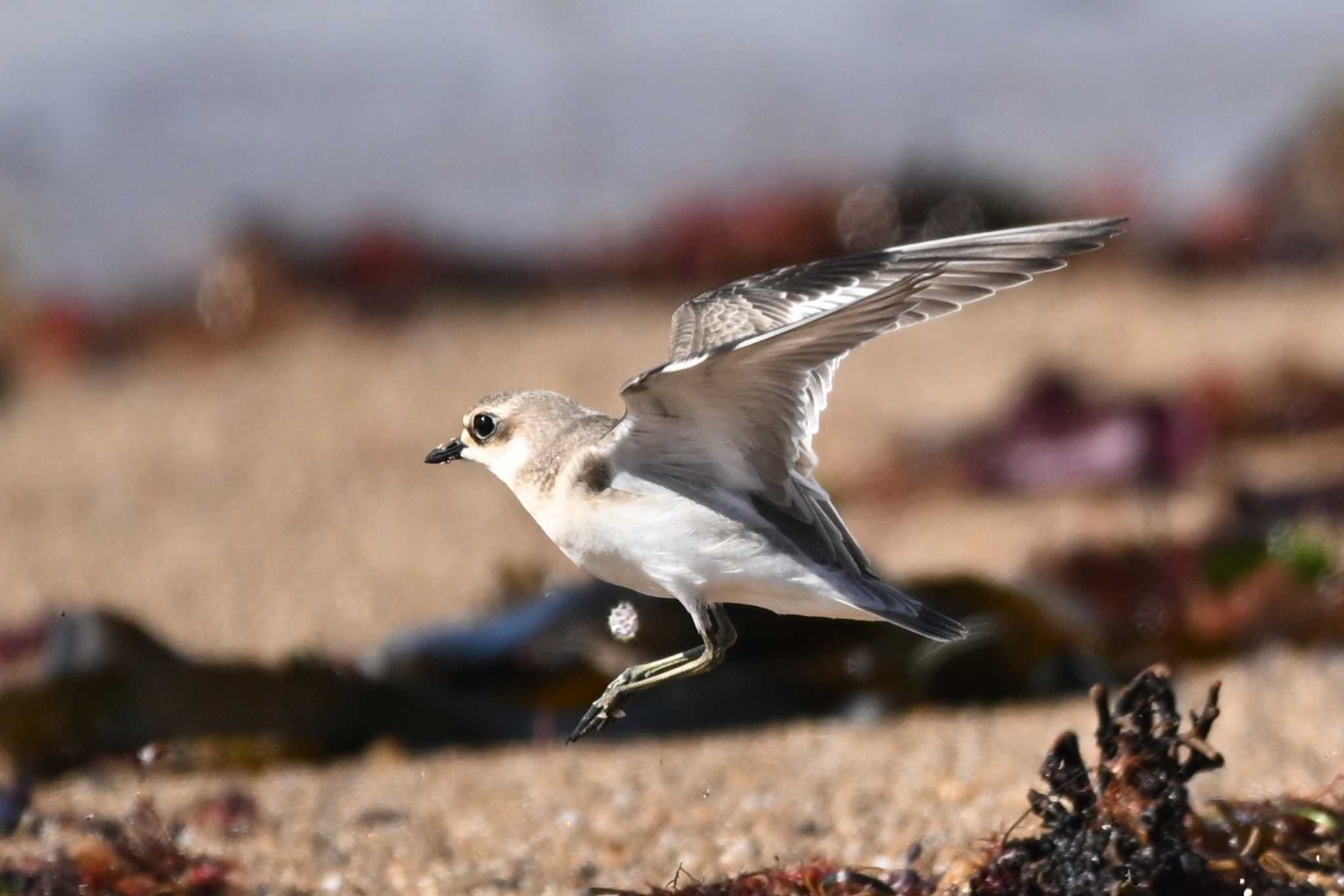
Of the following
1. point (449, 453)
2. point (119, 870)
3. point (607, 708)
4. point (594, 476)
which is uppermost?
point (449, 453)

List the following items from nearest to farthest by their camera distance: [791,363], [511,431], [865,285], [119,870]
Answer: [791,363] < [119,870] < [511,431] < [865,285]

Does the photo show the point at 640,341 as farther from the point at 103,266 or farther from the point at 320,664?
the point at 320,664

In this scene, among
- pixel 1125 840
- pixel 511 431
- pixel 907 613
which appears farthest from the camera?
pixel 511 431

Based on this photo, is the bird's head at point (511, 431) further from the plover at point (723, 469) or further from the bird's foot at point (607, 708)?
the bird's foot at point (607, 708)

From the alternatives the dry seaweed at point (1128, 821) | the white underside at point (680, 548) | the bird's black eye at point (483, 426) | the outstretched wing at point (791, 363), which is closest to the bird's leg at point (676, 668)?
the white underside at point (680, 548)

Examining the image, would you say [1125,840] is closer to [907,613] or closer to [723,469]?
[907,613]

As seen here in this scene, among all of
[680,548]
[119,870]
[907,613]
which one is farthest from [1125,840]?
[119,870]

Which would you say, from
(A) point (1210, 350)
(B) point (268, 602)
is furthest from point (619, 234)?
(B) point (268, 602)
